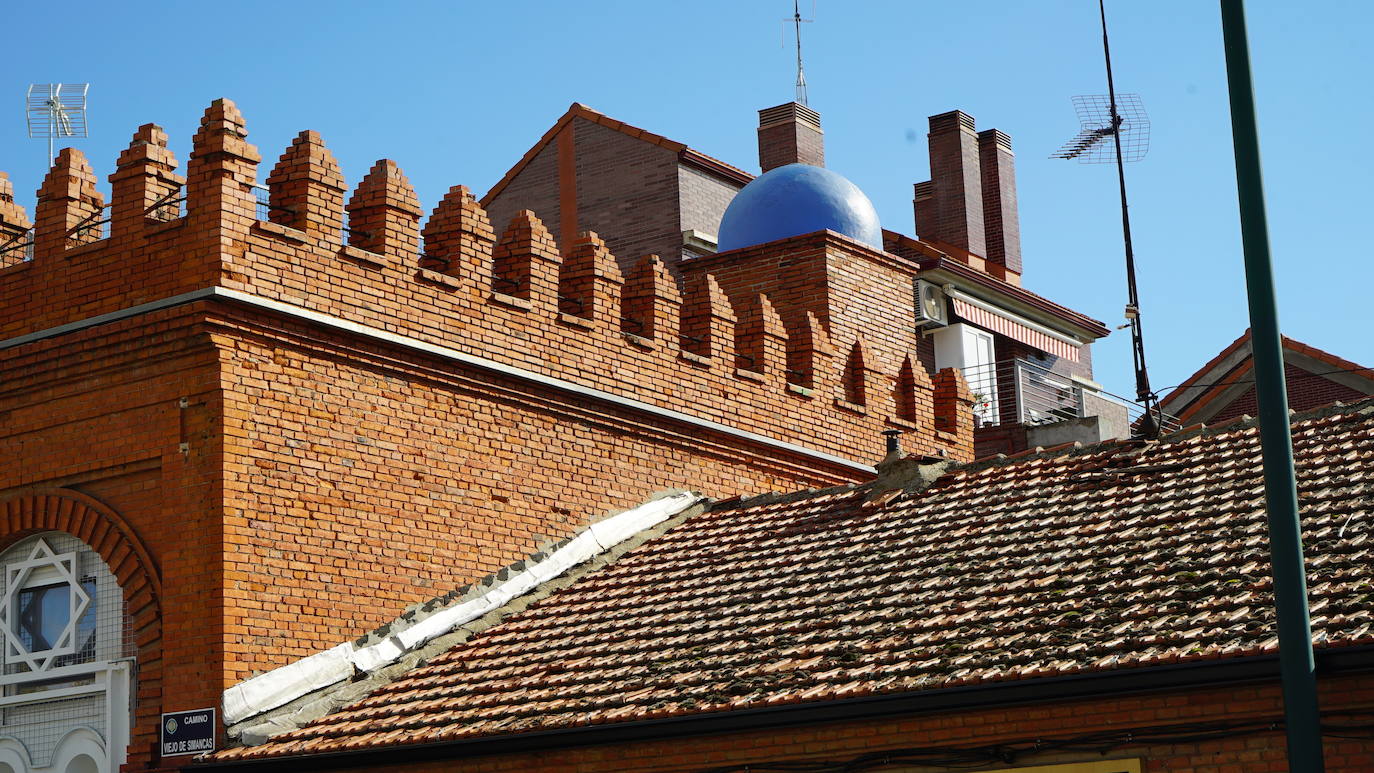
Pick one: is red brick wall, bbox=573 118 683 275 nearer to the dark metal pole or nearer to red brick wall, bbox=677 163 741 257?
red brick wall, bbox=677 163 741 257

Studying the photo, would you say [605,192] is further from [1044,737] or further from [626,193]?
[1044,737]

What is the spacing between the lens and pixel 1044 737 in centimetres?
1038

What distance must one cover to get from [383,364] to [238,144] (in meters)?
2.13

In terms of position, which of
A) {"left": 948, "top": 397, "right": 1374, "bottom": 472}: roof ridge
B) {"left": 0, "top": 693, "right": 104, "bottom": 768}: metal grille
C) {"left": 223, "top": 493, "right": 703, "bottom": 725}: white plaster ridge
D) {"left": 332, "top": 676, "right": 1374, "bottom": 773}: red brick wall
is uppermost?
{"left": 948, "top": 397, "right": 1374, "bottom": 472}: roof ridge

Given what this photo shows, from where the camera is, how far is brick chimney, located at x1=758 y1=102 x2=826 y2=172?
2936 centimetres

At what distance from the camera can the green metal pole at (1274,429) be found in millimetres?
7207

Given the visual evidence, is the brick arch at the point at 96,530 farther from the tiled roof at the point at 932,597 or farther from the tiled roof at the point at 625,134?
the tiled roof at the point at 625,134

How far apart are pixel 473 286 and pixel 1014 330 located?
1770 centimetres

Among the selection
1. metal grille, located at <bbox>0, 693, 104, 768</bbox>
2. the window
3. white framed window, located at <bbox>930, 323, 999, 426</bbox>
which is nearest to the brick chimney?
white framed window, located at <bbox>930, 323, 999, 426</bbox>

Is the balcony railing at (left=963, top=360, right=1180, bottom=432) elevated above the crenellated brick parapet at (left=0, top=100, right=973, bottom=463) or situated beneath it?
elevated above

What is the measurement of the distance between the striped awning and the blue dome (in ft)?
28.0

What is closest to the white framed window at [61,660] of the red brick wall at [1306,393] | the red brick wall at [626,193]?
the red brick wall at [626,193]

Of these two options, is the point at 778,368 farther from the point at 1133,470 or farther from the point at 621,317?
the point at 1133,470

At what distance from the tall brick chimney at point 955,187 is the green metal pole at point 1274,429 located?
2571 cm
